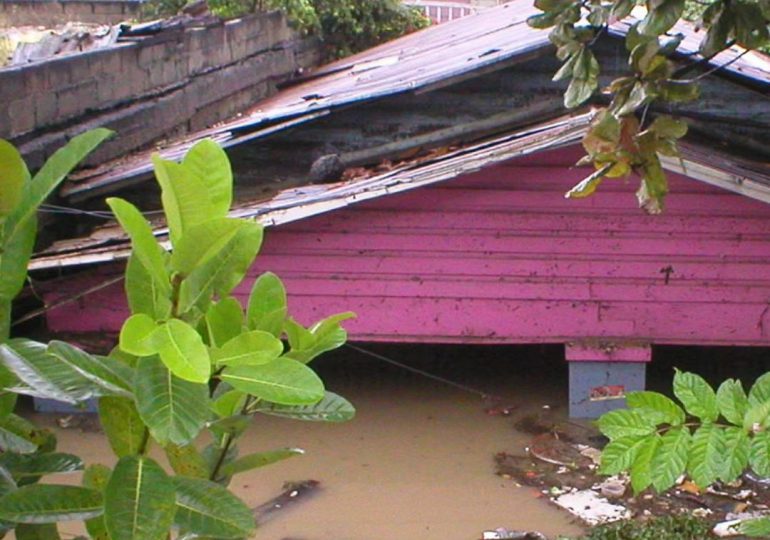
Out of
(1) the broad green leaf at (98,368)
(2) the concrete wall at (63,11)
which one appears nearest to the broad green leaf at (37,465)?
(1) the broad green leaf at (98,368)

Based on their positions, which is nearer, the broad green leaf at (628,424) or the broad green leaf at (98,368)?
the broad green leaf at (98,368)

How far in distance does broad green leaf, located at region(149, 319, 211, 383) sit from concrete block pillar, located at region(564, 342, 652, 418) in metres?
5.57

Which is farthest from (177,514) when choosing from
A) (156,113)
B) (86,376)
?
(156,113)

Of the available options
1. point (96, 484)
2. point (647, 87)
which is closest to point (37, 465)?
point (96, 484)

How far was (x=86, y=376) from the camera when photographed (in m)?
1.43

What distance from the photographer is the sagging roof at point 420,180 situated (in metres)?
5.98

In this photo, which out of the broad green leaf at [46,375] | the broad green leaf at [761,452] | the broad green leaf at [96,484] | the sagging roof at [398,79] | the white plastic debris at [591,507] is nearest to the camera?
the broad green leaf at [46,375]

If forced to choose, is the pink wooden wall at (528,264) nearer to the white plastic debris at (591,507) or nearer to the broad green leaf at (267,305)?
the white plastic debris at (591,507)

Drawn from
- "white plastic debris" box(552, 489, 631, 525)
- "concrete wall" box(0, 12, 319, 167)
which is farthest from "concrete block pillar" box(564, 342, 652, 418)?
"concrete wall" box(0, 12, 319, 167)

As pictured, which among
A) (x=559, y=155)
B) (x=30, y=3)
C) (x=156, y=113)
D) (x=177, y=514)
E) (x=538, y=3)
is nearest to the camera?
(x=177, y=514)

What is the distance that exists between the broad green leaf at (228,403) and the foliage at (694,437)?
84cm

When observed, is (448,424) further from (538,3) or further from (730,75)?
(538,3)

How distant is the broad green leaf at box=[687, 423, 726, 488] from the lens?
2004 millimetres

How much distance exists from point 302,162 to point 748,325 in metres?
3.40
